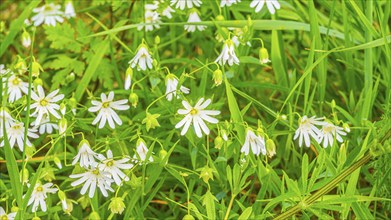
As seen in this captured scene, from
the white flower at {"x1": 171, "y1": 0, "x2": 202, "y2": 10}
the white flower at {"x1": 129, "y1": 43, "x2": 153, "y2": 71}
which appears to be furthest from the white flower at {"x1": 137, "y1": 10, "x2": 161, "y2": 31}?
the white flower at {"x1": 129, "y1": 43, "x2": 153, "y2": 71}

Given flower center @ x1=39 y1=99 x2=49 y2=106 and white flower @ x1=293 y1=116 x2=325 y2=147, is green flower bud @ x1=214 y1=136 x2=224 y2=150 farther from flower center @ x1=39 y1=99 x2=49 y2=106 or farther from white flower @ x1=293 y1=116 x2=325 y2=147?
flower center @ x1=39 y1=99 x2=49 y2=106

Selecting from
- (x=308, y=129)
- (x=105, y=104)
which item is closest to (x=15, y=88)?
(x=105, y=104)

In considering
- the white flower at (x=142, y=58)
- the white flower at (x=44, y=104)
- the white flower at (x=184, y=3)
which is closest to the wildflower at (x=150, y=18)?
the white flower at (x=184, y=3)

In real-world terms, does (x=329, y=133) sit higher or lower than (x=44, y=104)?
lower

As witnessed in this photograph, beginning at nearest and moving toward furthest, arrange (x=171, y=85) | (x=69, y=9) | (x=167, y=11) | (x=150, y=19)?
(x=171, y=85)
(x=167, y=11)
(x=150, y=19)
(x=69, y=9)

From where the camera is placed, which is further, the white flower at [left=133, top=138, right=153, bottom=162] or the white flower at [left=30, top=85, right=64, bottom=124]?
the white flower at [left=30, top=85, right=64, bottom=124]

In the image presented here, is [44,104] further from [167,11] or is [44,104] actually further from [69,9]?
[69,9]

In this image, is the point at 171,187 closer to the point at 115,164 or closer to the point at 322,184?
the point at 115,164
